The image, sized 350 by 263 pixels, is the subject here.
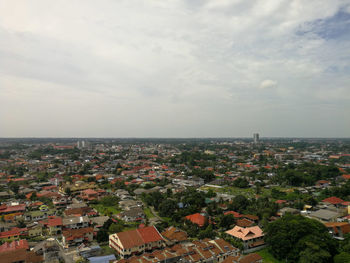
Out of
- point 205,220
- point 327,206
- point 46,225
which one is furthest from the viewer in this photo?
point 327,206

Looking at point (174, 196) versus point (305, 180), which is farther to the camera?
point (305, 180)

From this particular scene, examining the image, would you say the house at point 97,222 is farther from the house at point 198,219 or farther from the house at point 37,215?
the house at point 198,219

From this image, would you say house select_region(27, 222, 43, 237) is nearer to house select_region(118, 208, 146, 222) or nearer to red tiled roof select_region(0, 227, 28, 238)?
red tiled roof select_region(0, 227, 28, 238)

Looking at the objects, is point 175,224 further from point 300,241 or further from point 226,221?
point 300,241

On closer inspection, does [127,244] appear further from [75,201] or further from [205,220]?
[75,201]

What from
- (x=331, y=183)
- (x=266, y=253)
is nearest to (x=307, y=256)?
(x=266, y=253)

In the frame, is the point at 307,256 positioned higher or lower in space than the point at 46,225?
higher

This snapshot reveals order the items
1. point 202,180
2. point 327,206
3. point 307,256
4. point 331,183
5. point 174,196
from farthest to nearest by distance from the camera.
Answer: point 202,180
point 331,183
point 174,196
point 327,206
point 307,256
